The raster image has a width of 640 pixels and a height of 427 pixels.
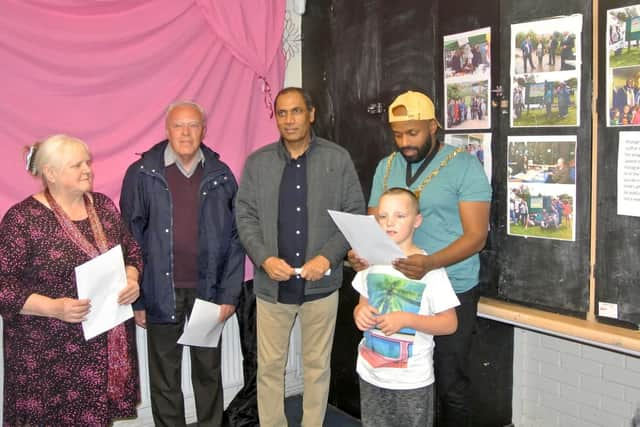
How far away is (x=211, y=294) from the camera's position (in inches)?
107

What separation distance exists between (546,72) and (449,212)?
650mm

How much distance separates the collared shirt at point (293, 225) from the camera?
8.68 ft

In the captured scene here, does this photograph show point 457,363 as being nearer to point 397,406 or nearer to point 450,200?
point 397,406

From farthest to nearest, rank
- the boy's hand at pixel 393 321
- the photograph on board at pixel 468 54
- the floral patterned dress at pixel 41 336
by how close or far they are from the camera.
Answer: the photograph on board at pixel 468 54, the floral patterned dress at pixel 41 336, the boy's hand at pixel 393 321

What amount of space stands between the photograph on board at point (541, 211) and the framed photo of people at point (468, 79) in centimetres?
34

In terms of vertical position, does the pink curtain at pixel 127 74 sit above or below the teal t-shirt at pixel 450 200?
above

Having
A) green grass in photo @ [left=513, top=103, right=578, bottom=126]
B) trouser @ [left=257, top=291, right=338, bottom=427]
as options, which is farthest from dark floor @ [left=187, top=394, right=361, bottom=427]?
green grass in photo @ [left=513, top=103, right=578, bottom=126]

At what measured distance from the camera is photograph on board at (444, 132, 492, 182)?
2521mm

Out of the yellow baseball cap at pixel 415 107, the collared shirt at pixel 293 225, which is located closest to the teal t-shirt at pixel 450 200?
the yellow baseball cap at pixel 415 107

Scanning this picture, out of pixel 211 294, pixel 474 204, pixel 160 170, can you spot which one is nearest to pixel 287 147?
pixel 160 170

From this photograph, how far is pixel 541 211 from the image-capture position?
2324mm

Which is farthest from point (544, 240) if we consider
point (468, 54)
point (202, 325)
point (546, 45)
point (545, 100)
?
point (202, 325)

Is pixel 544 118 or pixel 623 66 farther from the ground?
Answer: pixel 623 66

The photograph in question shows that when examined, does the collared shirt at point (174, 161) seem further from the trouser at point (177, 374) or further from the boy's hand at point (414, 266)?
the boy's hand at point (414, 266)
